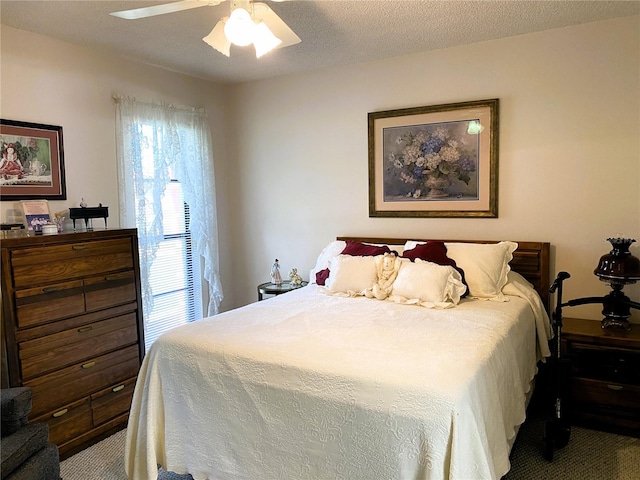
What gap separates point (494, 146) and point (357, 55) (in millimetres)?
1271

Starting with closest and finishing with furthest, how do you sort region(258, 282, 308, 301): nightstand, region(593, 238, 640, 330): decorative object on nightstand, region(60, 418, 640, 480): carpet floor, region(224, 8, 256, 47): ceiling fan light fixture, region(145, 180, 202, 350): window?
region(224, 8, 256, 47): ceiling fan light fixture → region(60, 418, 640, 480): carpet floor → region(593, 238, 640, 330): decorative object on nightstand → region(145, 180, 202, 350): window → region(258, 282, 308, 301): nightstand

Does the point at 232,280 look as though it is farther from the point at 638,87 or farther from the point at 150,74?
the point at 638,87

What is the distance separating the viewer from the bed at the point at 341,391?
1.66 meters

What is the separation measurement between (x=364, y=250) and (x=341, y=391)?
1725 mm

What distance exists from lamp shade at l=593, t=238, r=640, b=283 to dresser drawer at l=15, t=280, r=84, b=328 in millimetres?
3205

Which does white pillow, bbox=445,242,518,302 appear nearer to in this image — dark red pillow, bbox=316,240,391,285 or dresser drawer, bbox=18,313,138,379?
dark red pillow, bbox=316,240,391,285

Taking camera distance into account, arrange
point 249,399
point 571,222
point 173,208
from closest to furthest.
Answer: point 249,399 → point 571,222 → point 173,208

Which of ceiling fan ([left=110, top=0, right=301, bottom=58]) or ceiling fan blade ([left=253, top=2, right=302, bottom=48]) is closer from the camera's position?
ceiling fan ([left=110, top=0, right=301, bottom=58])

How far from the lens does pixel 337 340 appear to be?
2143 millimetres

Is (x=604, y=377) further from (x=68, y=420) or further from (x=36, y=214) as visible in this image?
(x=36, y=214)

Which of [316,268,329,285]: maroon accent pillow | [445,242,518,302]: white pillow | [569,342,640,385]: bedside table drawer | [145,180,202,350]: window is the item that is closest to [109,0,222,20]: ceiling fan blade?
[145,180,202,350]: window

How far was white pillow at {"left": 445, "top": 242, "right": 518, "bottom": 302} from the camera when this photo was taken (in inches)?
117

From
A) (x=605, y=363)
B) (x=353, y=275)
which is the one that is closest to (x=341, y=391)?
(x=353, y=275)

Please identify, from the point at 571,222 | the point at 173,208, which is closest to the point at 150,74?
the point at 173,208
